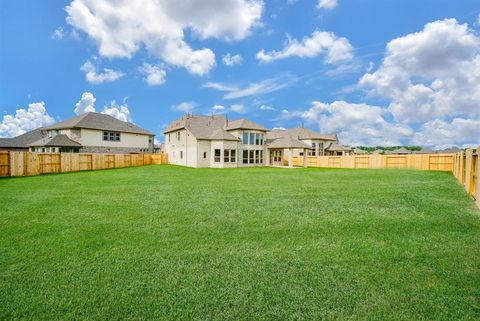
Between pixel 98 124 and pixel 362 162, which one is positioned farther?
pixel 98 124

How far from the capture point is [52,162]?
21484 millimetres

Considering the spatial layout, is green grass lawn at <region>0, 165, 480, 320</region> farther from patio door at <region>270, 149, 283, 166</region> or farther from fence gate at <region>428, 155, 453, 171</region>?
patio door at <region>270, 149, 283, 166</region>

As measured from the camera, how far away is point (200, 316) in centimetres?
294

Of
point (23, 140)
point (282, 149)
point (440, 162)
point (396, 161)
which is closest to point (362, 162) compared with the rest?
point (396, 161)

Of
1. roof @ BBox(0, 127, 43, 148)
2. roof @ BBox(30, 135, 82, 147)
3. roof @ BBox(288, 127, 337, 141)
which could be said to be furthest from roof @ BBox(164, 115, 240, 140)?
roof @ BBox(0, 127, 43, 148)

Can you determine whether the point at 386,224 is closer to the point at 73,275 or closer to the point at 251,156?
the point at 73,275

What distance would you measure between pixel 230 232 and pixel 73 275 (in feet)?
9.51

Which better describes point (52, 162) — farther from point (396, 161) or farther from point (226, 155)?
point (396, 161)

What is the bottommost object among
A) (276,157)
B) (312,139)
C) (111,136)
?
(276,157)

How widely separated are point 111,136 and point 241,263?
132ft

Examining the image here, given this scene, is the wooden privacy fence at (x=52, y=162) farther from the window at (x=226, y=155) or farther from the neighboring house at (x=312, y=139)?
the neighboring house at (x=312, y=139)

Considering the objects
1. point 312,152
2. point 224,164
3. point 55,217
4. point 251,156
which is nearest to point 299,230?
point 55,217

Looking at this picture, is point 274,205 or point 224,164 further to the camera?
point 224,164

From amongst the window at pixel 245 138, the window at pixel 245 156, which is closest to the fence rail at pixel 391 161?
the window at pixel 245 156
